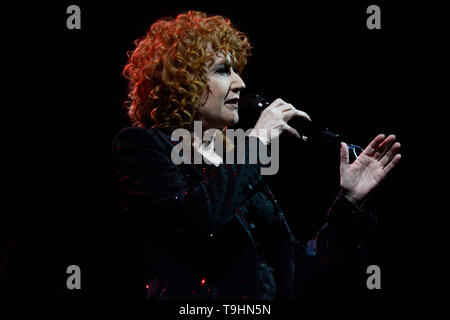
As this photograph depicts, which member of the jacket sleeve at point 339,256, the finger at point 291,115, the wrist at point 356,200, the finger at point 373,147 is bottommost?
the jacket sleeve at point 339,256

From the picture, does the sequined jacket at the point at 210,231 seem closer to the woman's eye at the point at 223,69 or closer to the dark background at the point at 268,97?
the woman's eye at the point at 223,69

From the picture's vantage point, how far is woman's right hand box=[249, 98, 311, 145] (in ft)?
3.65

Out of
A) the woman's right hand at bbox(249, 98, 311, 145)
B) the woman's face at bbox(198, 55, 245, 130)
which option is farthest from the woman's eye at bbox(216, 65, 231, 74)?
the woman's right hand at bbox(249, 98, 311, 145)

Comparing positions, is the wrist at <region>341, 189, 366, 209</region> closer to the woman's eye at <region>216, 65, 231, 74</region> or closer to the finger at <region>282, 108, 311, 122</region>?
the finger at <region>282, 108, 311, 122</region>

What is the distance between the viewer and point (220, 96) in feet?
4.13

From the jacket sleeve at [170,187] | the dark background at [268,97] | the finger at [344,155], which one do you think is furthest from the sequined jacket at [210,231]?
the dark background at [268,97]

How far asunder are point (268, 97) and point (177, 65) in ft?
2.98

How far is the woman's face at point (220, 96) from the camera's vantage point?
4.13 feet

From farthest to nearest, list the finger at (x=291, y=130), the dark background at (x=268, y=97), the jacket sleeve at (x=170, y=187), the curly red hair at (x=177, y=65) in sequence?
1. the dark background at (x=268, y=97)
2. the curly red hair at (x=177, y=65)
3. the finger at (x=291, y=130)
4. the jacket sleeve at (x=170, y=187)

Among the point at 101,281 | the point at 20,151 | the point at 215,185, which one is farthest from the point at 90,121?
the point at 215,185

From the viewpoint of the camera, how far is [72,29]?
6.46 ft

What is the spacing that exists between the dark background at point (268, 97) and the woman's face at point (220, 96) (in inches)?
30.9

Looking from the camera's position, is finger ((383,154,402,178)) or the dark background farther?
the dark background

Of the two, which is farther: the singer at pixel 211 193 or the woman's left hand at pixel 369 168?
the woman's left hand at pixel 369 168
